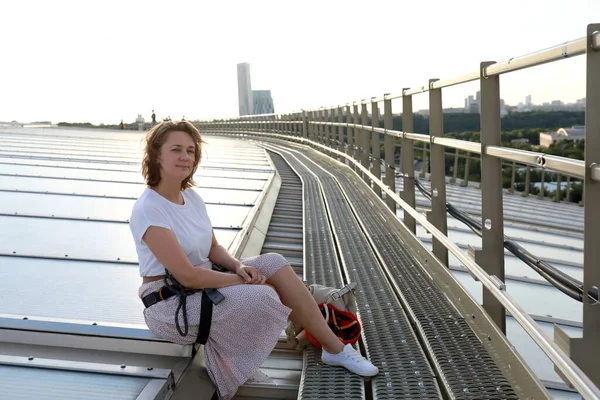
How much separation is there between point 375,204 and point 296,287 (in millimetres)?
4620

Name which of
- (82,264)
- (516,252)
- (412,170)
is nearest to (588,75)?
(516,252)

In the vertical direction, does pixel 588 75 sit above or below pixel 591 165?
above

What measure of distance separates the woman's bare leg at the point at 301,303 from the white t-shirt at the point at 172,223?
16.6 inches

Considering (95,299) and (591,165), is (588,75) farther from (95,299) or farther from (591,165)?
(95,299)

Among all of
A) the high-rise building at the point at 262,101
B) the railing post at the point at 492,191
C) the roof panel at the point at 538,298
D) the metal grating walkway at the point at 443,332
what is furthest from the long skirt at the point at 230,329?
the high-rise building at the point at 262,101

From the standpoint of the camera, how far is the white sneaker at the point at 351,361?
3281mm

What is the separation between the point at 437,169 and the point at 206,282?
2332 mm

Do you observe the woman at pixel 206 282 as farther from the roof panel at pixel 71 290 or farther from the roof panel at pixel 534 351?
the roof panel at pixel 534 351

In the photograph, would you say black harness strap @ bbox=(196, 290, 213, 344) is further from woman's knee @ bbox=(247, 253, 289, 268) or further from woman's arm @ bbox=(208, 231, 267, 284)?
woman's knee @ bbox=(247, 253, 289, 268)

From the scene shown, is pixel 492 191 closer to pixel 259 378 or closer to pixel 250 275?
pixel 250 275

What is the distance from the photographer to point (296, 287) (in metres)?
3.47

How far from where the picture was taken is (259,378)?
327cm

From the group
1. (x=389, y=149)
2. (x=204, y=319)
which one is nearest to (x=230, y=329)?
(x=204, y=319)

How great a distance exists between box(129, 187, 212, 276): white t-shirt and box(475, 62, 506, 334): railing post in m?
1.48
